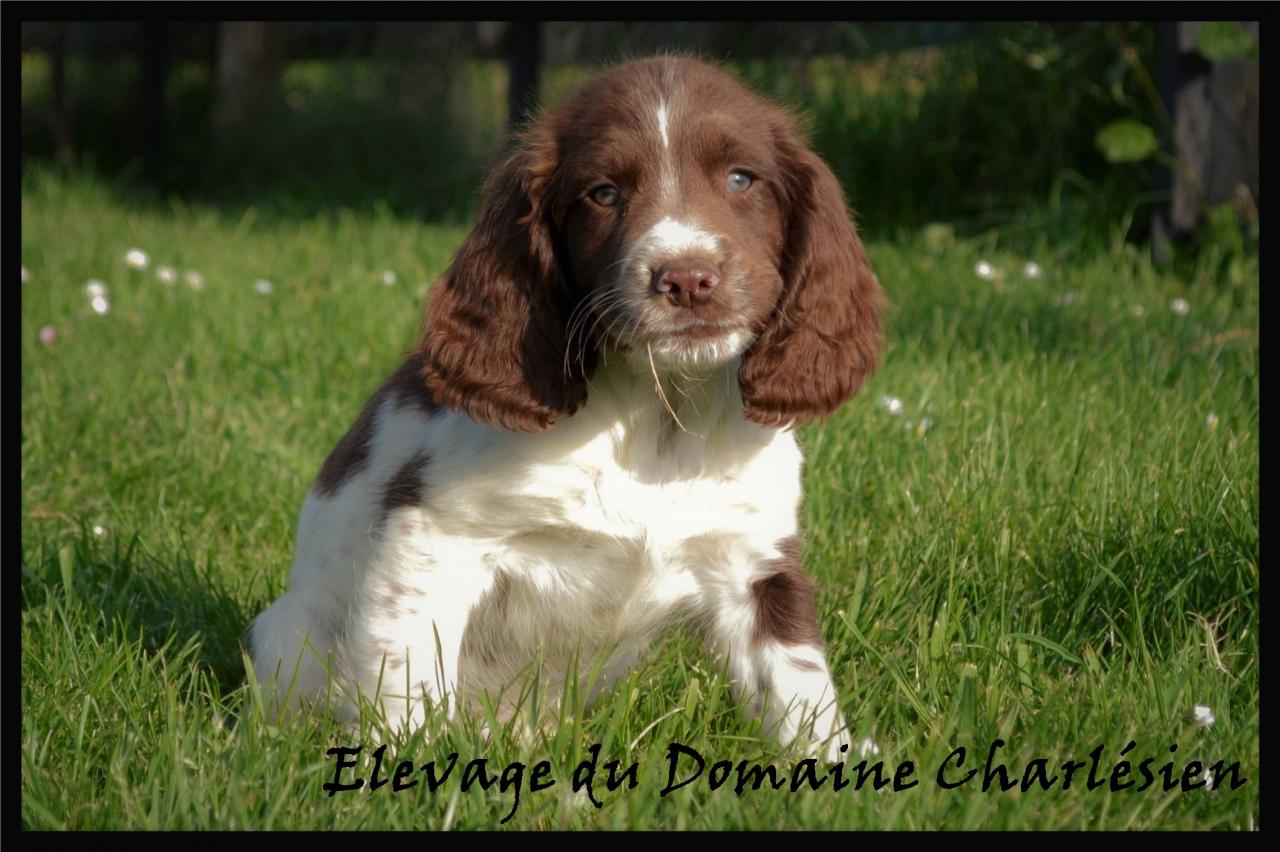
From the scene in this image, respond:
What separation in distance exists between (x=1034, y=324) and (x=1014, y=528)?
Answer: 2.04m

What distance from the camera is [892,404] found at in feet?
13.9

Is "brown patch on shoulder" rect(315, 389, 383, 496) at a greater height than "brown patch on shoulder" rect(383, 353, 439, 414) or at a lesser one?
lesser

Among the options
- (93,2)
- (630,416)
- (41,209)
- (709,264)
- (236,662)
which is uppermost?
(93,2)

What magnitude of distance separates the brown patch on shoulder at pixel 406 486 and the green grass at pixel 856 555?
48cm

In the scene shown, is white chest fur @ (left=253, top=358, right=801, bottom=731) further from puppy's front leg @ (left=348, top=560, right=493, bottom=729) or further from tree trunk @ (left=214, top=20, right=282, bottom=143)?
tree trunk @ (left=214, top=20, right=282, bottom=143)

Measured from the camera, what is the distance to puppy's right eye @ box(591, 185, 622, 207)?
2.75m

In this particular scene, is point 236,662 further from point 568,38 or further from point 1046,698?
point 568,38

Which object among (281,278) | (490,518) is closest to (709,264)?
(490,518)

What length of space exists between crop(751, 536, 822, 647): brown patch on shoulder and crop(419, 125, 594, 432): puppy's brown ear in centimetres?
56

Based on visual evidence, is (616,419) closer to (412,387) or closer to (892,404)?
(412,387)

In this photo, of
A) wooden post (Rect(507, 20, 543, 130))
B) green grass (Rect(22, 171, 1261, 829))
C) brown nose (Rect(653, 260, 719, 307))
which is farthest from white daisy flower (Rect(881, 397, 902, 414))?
wooden post (Rect(507, 20, 543, 130))

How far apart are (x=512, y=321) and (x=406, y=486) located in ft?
1.36

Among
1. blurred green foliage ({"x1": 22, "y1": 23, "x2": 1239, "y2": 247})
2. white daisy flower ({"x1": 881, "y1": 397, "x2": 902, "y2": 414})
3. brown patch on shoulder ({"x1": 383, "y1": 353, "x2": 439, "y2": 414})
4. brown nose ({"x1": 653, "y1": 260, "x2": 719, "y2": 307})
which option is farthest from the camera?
blurred green foliage ({"x1": 22, "y1": 23, "x2": 1239, "y2": 247})

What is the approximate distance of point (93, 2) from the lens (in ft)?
11.3
